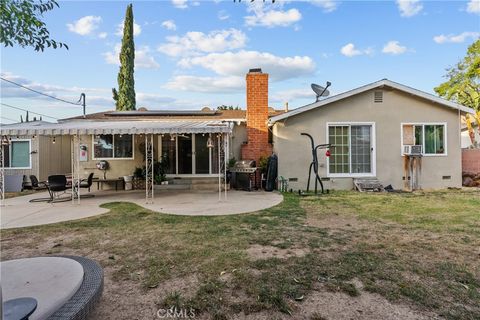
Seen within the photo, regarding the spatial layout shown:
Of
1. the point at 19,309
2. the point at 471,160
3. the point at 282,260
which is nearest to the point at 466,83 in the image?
the point at 471,160

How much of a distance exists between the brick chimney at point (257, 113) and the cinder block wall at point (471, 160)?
9.04 m

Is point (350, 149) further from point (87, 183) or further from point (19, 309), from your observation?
point (19, 309)

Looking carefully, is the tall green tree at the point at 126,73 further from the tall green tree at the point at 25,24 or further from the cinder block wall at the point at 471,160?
the cinder block wall at the point at 471,160

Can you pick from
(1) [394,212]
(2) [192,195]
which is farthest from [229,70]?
(1) [394,212]

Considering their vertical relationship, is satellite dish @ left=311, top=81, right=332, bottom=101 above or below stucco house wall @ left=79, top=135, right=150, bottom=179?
above

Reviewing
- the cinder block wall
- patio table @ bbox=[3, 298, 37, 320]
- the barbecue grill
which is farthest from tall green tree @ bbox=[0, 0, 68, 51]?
the cinder block wall

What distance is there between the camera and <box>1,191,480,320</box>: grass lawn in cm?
295

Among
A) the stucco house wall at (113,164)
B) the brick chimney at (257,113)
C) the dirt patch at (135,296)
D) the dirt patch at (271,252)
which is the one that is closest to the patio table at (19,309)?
the dirt patch at (135,296)

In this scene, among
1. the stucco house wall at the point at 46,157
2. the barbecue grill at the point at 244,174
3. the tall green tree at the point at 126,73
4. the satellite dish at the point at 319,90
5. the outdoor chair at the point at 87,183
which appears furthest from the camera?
the tall green tree at the point at 126,73

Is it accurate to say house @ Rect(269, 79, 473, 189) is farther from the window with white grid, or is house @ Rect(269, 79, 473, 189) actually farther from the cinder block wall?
the cinder block wall

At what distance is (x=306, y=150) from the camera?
38.5 ft

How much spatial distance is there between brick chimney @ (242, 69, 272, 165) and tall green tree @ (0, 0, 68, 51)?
9.94 metres

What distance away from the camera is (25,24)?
2670 millimetres

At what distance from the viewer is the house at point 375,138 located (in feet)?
38.5
